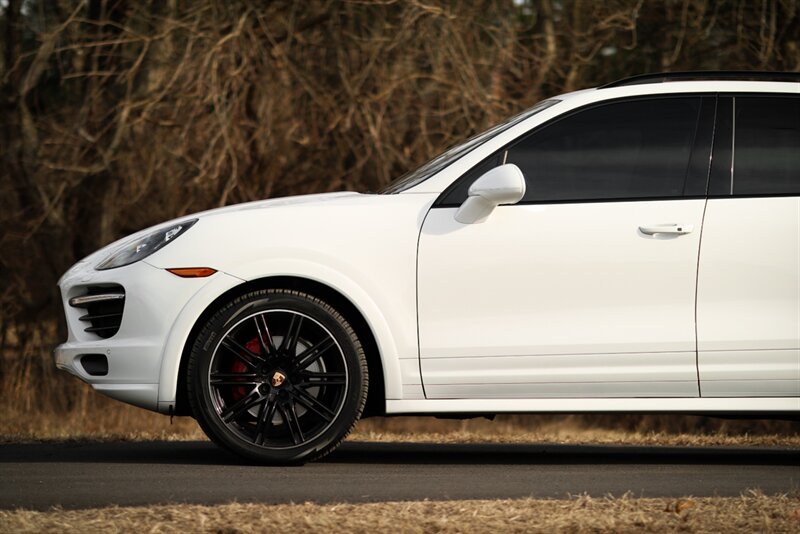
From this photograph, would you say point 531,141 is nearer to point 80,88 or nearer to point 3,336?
point 80,88

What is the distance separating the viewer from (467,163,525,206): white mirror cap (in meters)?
6.02

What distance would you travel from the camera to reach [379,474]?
20.1 ft

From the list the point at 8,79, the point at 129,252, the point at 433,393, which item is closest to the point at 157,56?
the point at 8,79

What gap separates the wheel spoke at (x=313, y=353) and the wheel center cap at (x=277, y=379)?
97mm

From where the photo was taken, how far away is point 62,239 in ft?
44.4

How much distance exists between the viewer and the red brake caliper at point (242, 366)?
6.20 meters

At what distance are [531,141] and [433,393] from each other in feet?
4.33

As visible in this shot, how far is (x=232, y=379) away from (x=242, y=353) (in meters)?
0.13

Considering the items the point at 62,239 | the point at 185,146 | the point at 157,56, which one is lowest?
the point at 62,239

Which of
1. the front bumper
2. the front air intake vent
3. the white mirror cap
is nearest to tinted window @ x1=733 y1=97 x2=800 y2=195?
the white mirror cap

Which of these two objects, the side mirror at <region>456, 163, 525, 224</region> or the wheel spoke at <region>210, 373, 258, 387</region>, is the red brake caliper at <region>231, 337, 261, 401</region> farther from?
the side mirror at <region>456, 163, 525, 224</region>

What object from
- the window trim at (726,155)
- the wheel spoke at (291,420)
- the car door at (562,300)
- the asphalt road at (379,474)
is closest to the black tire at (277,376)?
the wheel spoke at (291,420)

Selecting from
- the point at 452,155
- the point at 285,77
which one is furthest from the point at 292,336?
the point at 285,77

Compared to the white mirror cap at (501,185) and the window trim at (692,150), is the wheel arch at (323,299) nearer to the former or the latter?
the window trim at (692,150)
